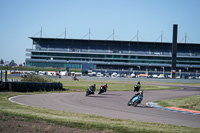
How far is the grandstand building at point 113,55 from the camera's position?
120250mm

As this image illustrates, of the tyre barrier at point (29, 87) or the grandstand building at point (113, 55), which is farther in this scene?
the grandstand building at point (113, 55)

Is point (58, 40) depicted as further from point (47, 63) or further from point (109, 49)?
point (109, 49)

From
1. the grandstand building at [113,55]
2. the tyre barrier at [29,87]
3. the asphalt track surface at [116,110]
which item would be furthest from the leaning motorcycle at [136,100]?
the grandstand building at [113,55]

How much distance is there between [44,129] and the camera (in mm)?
9281

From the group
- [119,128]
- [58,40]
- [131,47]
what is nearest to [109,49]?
[131,47]

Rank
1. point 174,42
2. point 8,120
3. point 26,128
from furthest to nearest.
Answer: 1. point 174,42
2. point 8,120
3. point 26,128

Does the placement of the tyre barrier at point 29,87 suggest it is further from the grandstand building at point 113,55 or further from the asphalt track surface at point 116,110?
the grandstand building at point 113,55

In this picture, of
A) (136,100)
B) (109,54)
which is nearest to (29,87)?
(136,100)

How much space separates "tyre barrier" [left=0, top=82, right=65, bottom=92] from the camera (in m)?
28.7

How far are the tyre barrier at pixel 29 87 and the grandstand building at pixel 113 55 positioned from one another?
276 ft

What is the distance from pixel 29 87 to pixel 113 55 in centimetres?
9316

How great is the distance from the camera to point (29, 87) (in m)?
30.6

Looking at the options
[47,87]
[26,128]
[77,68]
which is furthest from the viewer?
[77,68]

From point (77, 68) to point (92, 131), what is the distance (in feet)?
354
